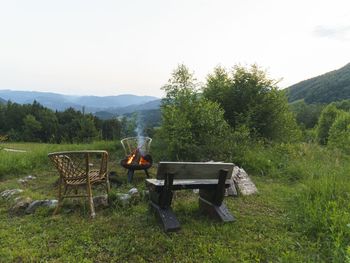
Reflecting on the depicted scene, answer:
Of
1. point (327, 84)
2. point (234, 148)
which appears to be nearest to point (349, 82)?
point (327, 84)

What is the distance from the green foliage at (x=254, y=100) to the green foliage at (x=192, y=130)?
2.99m

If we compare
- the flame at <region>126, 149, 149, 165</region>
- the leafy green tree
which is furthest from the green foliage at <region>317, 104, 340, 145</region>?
the leafy green tree

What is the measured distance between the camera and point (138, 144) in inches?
301

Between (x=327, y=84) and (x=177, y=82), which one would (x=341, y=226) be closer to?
(x=177, y=82)

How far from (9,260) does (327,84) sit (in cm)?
10789

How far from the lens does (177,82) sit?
500 inches

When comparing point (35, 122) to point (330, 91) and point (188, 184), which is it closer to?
point (188, 184)

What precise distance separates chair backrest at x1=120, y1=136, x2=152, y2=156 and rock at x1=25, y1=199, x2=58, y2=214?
2.67m

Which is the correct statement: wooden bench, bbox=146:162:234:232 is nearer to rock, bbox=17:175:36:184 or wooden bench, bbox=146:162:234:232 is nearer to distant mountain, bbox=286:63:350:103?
rock, bbox=17:175:36:184

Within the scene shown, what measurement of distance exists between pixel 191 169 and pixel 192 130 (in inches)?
190

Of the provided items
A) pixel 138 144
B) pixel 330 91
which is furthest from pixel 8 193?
pixel 330 91

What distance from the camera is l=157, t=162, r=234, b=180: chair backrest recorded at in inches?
151

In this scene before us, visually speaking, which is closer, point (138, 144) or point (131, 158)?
point (131, 158)

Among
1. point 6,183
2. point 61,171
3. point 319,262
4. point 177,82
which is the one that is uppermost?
point 177,82
